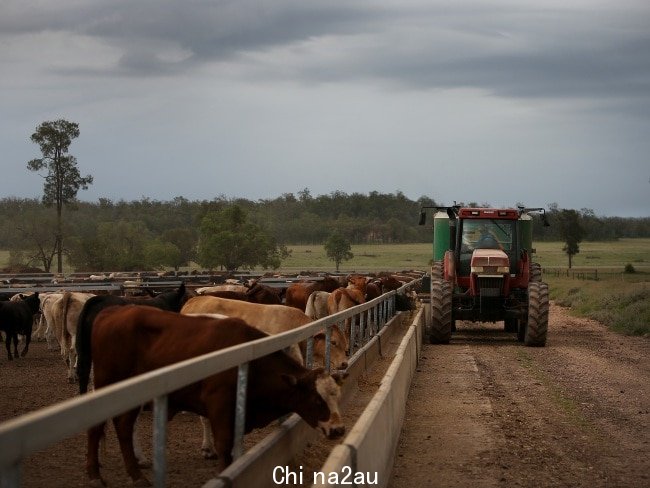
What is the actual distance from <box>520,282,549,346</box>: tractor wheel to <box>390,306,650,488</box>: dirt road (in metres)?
1.78

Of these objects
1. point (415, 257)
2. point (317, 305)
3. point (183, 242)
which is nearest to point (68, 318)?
point (317, 305)

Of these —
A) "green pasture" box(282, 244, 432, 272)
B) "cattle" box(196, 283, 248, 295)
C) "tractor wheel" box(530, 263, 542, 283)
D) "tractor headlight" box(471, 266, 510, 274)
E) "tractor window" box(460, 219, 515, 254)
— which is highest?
"tractor window" box(460, 219, 515, 254)

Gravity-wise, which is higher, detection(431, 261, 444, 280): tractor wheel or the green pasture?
detection(431, 261, 444, 280): tractor wheel

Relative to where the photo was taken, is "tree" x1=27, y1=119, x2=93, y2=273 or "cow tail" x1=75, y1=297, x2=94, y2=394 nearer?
"cow tail" x1=75, y1=297, x2=94, y2=394

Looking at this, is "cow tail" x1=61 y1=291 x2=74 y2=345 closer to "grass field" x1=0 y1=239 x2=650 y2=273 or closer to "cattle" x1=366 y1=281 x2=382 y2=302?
"cattle" x1=366 y1=281 x2=382 y2=302

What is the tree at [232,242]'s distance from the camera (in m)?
99.0

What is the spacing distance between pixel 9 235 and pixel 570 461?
12796 cm

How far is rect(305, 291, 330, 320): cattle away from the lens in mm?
22172

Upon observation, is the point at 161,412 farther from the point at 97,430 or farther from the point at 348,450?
the point at 97,430

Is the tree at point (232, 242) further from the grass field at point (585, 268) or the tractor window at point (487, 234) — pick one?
the tractor window at point (487, 234)

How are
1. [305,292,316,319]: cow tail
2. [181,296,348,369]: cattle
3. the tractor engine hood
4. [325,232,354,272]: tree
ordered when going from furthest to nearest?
1. [325,232,354,272]: tree
2. the tractor engine hood
3. [305,292,316,319]: cow tail
4. [181,296,348,369]: cattle

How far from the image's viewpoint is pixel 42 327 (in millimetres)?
31828

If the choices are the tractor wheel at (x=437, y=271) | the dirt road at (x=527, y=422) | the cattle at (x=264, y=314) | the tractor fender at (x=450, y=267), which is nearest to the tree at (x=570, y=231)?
the tractor wheel at (x=437, y=271)

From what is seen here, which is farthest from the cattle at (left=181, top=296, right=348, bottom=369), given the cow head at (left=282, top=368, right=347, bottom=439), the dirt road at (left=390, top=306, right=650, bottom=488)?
the cow head at (left=282, top=368, right=347, bottom=439)
